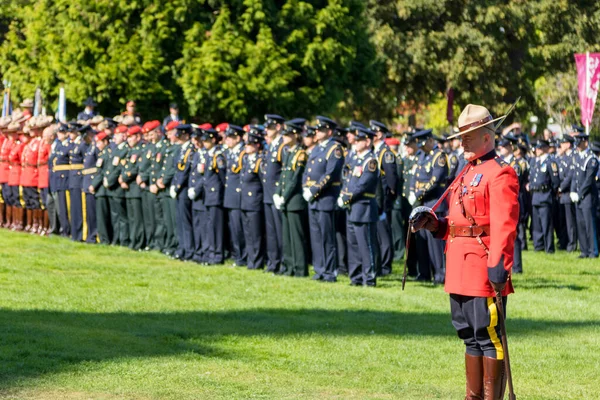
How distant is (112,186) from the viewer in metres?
21.8

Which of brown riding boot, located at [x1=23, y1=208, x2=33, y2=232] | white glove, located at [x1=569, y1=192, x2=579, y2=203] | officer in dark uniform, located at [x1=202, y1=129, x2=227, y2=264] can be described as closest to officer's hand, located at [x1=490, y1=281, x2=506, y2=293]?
officer in dark uniform, located at [x1=202, y1=129, x2=227, y2=264]

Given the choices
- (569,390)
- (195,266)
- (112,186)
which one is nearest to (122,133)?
(112,186)

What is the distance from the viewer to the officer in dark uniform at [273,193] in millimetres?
18016

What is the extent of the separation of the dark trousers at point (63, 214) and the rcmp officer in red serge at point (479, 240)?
15590mm

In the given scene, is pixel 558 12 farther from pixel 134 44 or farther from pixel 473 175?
pixel 473 175

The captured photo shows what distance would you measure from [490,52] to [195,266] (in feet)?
83.4

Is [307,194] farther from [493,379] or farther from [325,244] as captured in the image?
[493,379]

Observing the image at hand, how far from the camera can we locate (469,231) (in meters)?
8.20

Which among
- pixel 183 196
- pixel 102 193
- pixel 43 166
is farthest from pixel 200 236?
pixel 43 166

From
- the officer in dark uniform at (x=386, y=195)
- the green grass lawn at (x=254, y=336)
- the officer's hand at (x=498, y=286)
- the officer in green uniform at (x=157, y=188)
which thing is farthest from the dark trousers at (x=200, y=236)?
the officer's hand at (x=498, y=286)

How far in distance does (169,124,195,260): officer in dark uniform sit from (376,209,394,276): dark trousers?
311 cm

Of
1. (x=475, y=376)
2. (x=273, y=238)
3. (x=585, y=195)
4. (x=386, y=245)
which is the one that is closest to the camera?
(x=475, y=376)

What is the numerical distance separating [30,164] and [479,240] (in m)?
17.3

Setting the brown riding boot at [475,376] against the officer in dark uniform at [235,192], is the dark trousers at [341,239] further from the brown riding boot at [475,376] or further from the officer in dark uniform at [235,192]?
the brown riding boot at [475,376]
